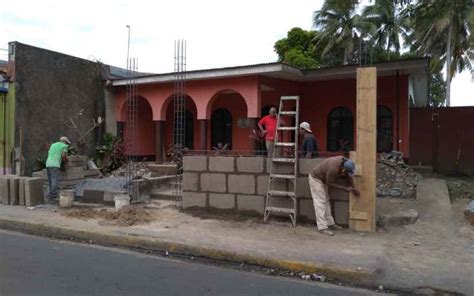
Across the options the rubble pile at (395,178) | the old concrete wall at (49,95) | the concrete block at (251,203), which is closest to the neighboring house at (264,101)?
the old concrete wall at (49,95)

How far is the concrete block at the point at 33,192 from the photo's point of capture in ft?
40.4

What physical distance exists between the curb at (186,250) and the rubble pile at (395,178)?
5.61 meters

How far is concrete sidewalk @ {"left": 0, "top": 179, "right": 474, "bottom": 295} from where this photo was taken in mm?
6434

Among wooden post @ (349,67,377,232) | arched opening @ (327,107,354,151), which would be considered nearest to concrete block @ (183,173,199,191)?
wooden post @ (349,67,377,232)

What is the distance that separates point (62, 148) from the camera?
12781mm

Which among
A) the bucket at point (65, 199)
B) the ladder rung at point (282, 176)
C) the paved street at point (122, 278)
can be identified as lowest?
the paved street at point (122, 278)

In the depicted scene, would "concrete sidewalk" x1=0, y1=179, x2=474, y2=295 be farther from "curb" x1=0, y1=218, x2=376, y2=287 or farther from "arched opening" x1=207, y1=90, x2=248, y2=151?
"arched opening" x1=207, y1=90, x2=248, y2=151

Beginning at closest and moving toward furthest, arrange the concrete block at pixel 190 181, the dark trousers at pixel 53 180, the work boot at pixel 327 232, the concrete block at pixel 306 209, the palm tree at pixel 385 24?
the work boot at pixel 327 232, the concrete block at pixel 306 209, the concrete block at pixel 190 181, the dark trousers at pixel 53 180, the palm tree at pixel 385 24

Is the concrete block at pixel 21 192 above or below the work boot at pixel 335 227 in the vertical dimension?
above

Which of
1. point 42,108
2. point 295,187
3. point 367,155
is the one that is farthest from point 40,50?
point 367,155

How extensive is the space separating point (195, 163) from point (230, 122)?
380 inches

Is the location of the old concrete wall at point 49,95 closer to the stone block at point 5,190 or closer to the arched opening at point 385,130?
the stone block at point 5,190

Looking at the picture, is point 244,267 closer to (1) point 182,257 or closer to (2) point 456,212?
(1) point 182,257

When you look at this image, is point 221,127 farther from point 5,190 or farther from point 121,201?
point 5,190
